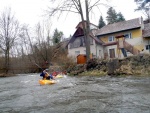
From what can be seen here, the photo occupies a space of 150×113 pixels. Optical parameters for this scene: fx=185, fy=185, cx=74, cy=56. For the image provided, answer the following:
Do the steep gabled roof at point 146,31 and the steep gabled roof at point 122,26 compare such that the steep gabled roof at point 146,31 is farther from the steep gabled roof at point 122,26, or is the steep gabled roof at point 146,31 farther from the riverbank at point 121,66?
the riverbank at point 121,66

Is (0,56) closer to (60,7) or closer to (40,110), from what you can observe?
(60,7)

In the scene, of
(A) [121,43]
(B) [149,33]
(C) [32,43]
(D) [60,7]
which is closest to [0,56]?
(C) [32,43]

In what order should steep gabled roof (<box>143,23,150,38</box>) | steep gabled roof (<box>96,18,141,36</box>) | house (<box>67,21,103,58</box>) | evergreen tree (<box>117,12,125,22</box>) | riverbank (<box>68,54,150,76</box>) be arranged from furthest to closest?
1. evergreen tree (<box>117,12,125,22</box>)
2. house (<box>67,21,103,58</box>)
3. steep gabled roof (<box>96,18,141,36</box>)
4. steep gabled roof (<box>143,23,150,38</box>)
5. riverbank (<box>68,54,150,76</box>)

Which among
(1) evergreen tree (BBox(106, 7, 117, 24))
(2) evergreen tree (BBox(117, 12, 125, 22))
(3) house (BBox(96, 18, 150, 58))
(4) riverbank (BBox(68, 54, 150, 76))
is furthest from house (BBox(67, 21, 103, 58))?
(1) evergreen tree (BBox(106, 7, 117, 24))

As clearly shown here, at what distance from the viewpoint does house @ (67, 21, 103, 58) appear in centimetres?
3403

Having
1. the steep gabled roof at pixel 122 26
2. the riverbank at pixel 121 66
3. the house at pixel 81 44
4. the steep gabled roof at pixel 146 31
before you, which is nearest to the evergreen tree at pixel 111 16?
the house at pixel 81 44

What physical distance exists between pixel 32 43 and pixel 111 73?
105ft

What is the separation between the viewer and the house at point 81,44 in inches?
1340

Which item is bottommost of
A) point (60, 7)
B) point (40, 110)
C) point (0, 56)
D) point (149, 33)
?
point (40, 110)

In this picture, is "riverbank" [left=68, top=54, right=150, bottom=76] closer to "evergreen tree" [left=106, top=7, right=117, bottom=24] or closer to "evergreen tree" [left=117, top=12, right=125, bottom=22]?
"evergreen tree" [left=117, top=12, right=125, bottom=22]

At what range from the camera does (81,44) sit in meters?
36.5

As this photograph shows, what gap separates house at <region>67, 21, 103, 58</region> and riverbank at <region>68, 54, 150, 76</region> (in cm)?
1161

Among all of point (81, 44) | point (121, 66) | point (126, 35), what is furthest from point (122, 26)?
point (121, 66)

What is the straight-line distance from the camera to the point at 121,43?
1031 inches
